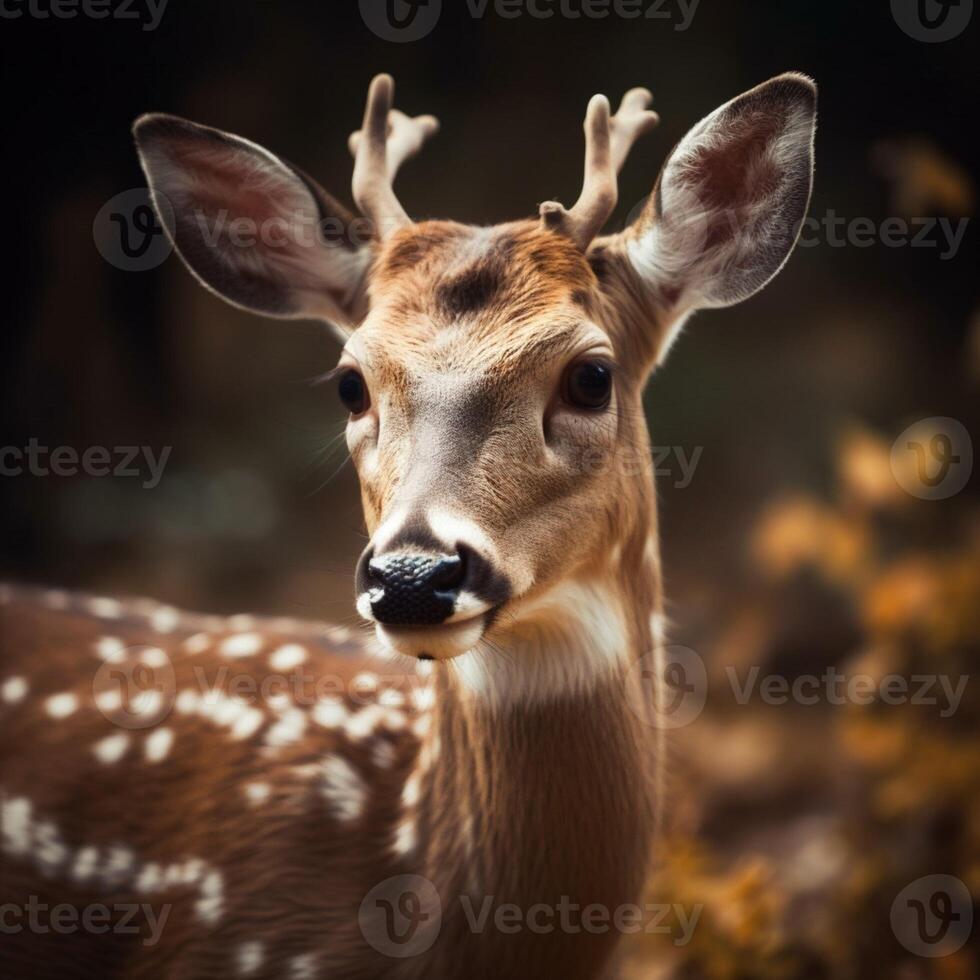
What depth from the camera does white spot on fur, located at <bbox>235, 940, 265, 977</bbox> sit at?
2.97 m

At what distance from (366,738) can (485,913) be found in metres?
0.58

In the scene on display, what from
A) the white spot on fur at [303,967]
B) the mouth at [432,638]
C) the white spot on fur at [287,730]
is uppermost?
the mouth at [432,638]

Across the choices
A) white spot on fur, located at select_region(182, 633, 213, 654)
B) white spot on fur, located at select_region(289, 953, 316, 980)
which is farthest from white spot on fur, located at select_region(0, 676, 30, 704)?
white spot on fur, located at select_region(289, 953, 316, 980)

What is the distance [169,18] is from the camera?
21.3 ft

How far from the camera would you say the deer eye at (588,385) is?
2.66 metres

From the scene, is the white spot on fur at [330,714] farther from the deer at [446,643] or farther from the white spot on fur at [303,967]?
the white spot on fur at [303,967]

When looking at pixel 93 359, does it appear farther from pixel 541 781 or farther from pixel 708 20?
pixel 541 781

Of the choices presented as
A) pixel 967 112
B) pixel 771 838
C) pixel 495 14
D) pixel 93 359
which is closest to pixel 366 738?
pixel 771 838

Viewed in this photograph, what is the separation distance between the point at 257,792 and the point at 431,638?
1132 mm
